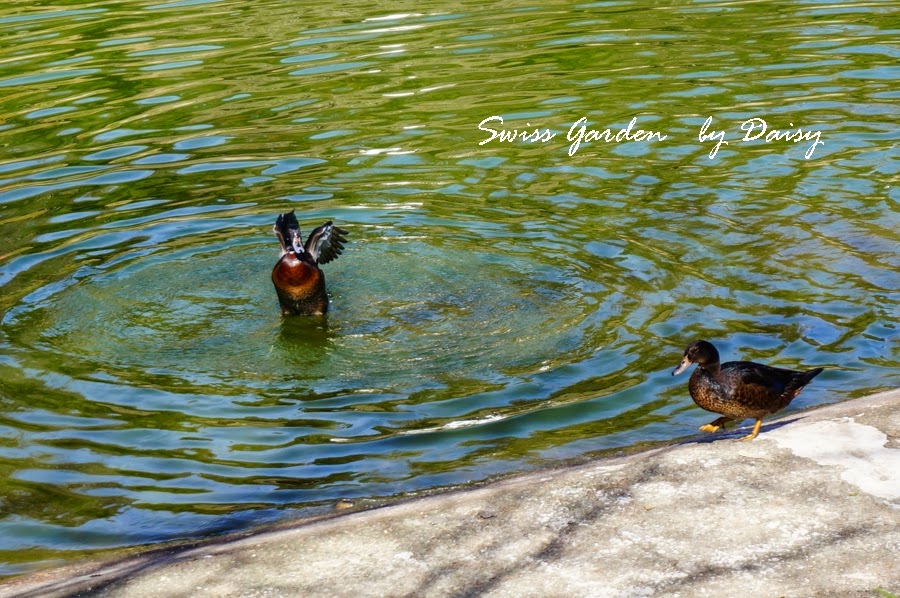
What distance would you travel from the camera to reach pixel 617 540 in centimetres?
487

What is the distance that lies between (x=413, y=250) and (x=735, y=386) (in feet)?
13.9

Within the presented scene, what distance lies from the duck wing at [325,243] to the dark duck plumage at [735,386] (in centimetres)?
353

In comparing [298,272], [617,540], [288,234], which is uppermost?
[288,234]

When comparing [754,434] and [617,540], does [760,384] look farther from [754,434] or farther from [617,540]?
[617,540]

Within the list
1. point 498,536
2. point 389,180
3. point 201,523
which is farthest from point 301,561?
point 389,180

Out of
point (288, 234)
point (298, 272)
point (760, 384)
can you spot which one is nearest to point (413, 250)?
point (288, 234)

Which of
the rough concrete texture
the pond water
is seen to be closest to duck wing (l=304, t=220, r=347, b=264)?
the pond water

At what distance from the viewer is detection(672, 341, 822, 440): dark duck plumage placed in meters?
5.98

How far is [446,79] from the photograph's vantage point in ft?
48.3

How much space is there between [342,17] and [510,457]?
12365 millimetres

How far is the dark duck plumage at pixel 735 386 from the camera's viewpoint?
5.98m

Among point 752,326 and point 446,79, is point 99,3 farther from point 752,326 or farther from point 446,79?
point 752,326

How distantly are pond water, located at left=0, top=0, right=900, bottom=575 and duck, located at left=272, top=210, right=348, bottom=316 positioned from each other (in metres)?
0.15

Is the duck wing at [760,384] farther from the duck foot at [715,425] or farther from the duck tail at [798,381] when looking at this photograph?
the duck foot at [715,425]
